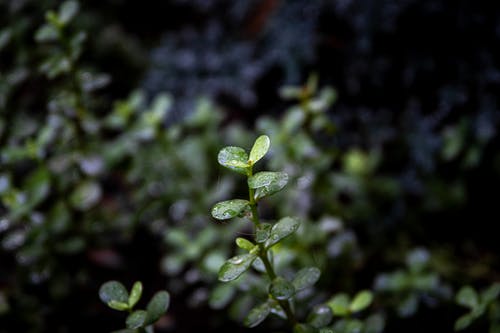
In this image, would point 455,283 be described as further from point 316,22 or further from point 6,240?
point 6,240

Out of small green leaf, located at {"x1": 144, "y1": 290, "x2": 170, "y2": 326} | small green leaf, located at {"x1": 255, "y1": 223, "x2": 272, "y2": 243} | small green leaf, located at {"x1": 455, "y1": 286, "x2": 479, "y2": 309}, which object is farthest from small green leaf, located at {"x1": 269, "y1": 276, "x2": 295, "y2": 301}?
small green leaf, located at {"x1": 455, "y1": 286, "x2": 479, "y2": 309}

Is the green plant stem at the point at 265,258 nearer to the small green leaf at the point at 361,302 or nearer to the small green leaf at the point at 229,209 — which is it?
the small green leaf at the point at 229,209

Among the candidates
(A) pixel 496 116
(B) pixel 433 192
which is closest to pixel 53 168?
(B) pixel 433 192

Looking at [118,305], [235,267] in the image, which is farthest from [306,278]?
[118,305]

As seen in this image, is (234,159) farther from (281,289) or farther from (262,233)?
(281,289)

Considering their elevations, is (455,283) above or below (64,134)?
below
